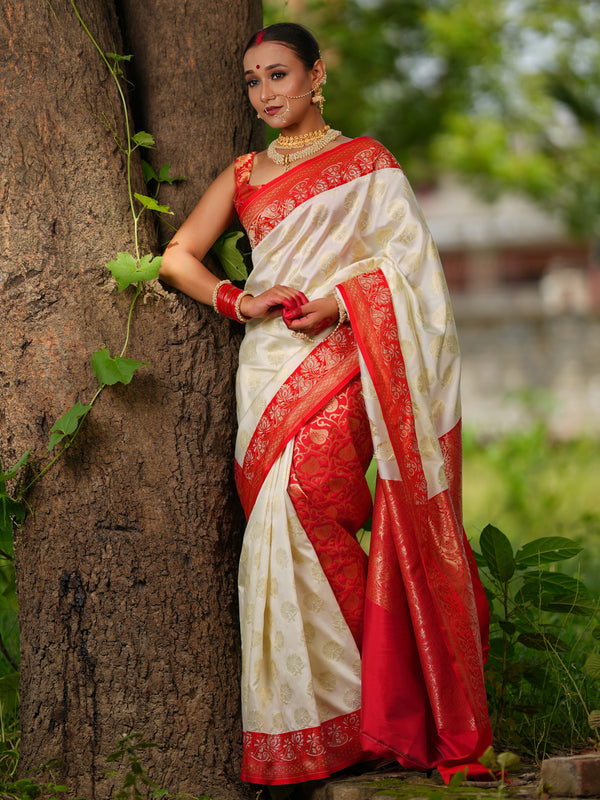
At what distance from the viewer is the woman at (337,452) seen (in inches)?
90.6

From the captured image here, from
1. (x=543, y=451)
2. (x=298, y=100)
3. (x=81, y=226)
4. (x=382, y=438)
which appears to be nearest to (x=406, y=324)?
(x=382, y=438)

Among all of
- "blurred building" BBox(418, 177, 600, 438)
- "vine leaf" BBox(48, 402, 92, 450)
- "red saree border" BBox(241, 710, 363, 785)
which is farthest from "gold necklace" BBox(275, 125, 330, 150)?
"blurred building" BBox(418, 177, 600, 438)

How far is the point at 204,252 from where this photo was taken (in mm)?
2533

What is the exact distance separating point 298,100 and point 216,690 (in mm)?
1582

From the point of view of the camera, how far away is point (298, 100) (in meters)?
2.47

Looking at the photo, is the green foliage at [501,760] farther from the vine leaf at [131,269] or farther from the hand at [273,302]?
the vine leaf at [131,269]

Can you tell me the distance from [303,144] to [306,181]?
0.43 feet

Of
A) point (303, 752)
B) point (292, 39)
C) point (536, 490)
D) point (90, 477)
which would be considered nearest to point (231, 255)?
point (292, 39)

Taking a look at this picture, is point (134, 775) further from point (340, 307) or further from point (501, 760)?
point (340, 307)

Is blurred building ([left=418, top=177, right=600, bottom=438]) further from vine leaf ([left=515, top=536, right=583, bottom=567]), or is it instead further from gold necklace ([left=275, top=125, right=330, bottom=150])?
gold necklace ([left=275, top=125, right=330, bottom=150])

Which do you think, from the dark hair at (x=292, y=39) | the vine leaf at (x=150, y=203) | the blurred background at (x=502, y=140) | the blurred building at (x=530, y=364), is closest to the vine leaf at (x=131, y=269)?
the vine leaf at (x=150, y=203)

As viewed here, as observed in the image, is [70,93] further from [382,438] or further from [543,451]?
[543,451]

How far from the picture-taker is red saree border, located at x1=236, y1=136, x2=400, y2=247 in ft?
8.03

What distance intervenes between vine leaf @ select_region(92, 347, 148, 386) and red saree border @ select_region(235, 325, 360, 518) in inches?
14.0
